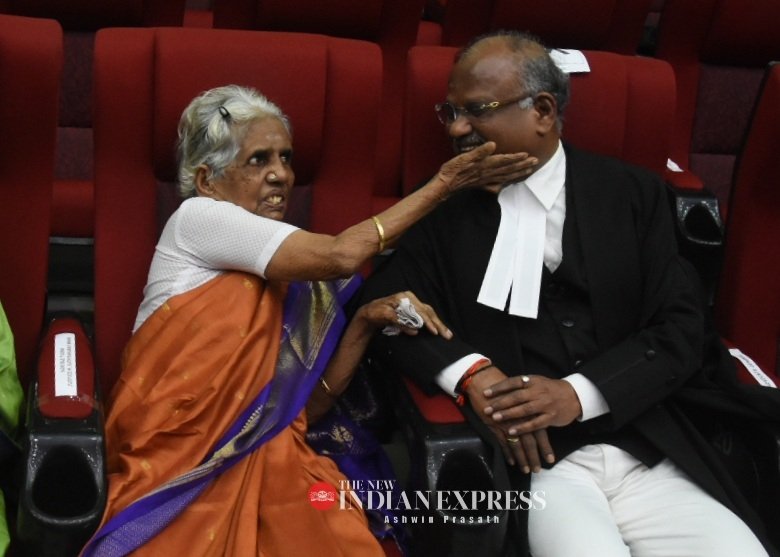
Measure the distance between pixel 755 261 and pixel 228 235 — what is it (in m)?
1.16

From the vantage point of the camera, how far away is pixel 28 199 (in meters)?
2.45

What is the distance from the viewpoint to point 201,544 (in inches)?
81.5

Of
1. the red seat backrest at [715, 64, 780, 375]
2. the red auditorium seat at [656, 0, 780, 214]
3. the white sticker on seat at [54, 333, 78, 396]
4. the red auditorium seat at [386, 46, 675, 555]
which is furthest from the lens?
the red auditorium seat at [656, 0, 780, 214]

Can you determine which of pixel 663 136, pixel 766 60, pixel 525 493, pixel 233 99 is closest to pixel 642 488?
pixel 525 493

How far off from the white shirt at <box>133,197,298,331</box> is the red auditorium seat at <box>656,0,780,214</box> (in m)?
1.50

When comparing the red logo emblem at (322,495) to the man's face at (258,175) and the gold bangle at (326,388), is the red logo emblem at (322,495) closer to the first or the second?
the gold bangle at (326,388)

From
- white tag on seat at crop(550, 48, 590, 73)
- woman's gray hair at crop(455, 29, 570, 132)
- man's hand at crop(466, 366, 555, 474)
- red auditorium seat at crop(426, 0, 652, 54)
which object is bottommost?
man's hand at crop(466, 366, 555, 474)

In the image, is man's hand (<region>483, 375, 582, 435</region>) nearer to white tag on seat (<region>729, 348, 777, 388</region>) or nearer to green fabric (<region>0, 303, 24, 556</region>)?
white tag on seat (<region>729, 348, 777, 388</region>)

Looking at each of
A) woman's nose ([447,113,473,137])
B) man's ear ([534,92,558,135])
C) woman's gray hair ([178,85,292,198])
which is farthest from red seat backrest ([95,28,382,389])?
man's ear ([534,92,558,135])

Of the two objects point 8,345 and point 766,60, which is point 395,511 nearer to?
point 8,345

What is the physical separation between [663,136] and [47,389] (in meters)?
1.35

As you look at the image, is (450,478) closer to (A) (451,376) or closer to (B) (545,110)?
(A) (451,376)

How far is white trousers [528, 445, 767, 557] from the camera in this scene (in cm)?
214

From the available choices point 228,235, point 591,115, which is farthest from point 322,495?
point 591,115
